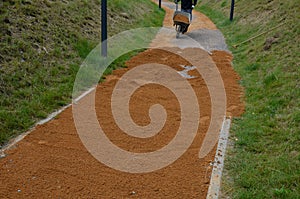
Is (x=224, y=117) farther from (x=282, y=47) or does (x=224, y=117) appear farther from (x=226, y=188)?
(x=282, y=47)

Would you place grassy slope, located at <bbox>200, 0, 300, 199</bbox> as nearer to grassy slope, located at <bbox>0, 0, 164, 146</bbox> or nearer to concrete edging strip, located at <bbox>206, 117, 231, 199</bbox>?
concrete edging strip, located at <bbox>206, 117, 231, 199</bbox>

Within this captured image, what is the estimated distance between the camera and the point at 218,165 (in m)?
3.63

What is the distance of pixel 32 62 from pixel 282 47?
5.59 metres

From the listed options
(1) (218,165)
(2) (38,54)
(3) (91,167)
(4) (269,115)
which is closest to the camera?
(3) (91,167)

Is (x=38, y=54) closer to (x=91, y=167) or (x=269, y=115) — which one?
(x=91, y=167)

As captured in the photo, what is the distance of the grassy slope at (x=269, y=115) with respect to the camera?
3.29 metres

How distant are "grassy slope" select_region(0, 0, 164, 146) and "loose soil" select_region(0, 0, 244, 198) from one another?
0.43m

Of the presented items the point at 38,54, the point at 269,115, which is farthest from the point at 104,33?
the point at 269,115

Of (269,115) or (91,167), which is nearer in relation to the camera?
(91,167)

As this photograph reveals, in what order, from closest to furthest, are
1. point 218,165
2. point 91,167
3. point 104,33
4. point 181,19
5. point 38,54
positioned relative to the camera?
point 91,167 → point 218,165 → point 38,54 → point 104,33 → point 181,19

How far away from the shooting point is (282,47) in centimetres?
748

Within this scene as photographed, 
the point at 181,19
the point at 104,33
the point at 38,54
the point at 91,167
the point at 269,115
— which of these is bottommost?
the point at 91,167

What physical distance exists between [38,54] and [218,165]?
13.9ft

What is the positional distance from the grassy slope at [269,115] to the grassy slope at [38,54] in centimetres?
289
